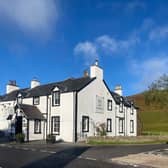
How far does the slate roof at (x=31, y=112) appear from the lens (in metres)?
33.0

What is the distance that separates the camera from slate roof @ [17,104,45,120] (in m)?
33.0

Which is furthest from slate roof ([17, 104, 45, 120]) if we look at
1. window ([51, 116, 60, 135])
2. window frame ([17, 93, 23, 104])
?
window frame ([17, 93, 23, 104])

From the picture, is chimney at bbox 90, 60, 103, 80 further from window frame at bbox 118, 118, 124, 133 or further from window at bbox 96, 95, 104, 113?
window frame at bbox 118, 118, 124, 133

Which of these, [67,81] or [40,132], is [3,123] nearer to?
[40,132]

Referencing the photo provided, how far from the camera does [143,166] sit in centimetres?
1384

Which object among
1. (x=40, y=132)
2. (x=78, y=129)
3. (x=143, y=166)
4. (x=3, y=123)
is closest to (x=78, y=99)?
(x=78, y=129)

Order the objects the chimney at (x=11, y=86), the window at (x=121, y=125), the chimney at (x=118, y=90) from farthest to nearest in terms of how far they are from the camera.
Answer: the chimney at (x=118, y=90)
the chimney at (x=11, y=86)
the window at (x=121, y=125)

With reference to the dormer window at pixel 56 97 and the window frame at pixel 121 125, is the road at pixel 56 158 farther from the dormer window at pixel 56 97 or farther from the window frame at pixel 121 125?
the window frame at pixel 121 125

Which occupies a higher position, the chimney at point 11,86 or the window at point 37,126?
the chimney at point 11,86

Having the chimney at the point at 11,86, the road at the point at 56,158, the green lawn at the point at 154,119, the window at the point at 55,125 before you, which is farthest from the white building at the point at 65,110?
the green lawn at the point at 154,119

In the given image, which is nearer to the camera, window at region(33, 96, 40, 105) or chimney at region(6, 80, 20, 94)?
window at region(33, 96, 40, 105)

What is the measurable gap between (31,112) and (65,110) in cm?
436

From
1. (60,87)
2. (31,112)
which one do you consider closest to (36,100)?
(31,112)

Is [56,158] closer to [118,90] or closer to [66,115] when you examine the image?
[66,115]
